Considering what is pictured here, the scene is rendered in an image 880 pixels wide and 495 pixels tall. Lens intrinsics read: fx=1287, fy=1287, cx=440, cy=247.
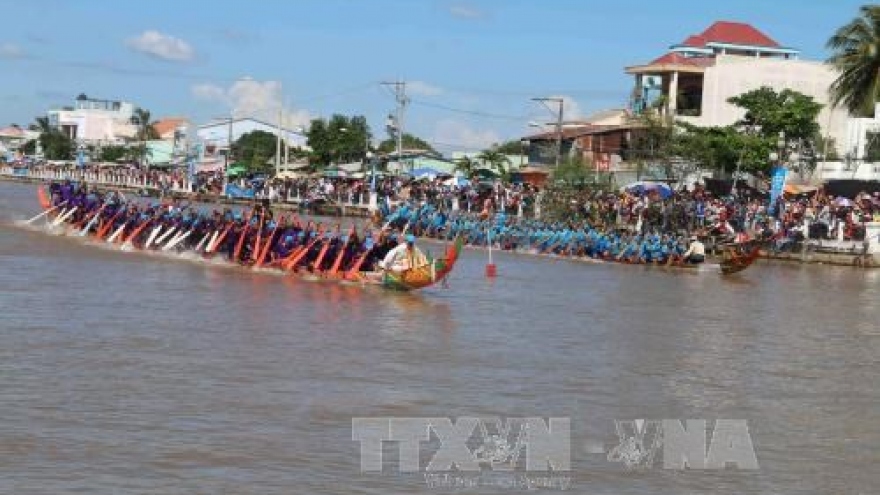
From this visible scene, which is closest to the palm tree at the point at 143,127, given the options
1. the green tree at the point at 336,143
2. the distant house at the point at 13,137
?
the distant house at the point at 13,137

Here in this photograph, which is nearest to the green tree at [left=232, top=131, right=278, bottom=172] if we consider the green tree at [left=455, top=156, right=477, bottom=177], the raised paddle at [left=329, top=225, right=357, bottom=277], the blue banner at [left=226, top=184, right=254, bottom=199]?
the blue banner at [left=226, top=184, right=254, bottom=199]

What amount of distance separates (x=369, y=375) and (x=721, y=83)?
40.3m

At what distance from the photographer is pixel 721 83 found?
5147cm

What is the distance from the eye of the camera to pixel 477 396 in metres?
12.9

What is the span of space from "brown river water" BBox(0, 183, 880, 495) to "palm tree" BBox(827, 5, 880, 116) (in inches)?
735

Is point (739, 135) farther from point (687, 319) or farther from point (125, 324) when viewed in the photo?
point (125, 324)

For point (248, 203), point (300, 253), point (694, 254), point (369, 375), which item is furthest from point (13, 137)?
point (369, 375)

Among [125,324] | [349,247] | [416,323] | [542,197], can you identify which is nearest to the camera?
[125,324]

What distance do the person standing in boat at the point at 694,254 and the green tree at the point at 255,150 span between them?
47197mm

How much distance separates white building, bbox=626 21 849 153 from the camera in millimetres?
50781

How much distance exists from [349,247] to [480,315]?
3.79 metres

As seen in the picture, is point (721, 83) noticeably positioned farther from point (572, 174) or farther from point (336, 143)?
point (336, 143)

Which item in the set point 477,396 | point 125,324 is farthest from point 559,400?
point 125,324

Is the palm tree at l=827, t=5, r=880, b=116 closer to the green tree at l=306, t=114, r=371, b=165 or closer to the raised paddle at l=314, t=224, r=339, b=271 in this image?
the raised paddle at l=314, t=224, r=339, b=271
